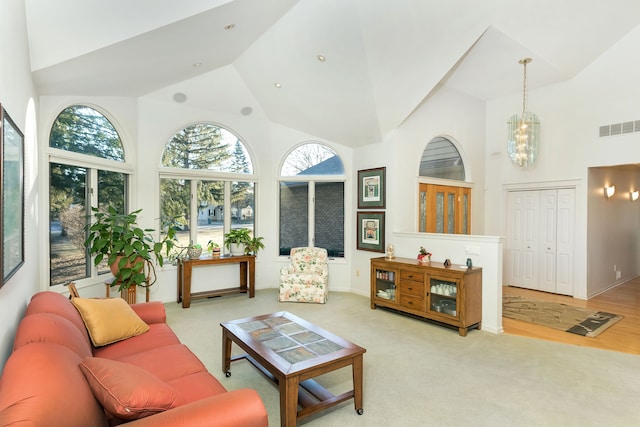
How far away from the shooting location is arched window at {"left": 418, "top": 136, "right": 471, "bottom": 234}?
591 centimetres

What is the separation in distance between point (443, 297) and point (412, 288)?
0.43 m

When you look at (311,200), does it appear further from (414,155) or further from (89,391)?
(89,391)

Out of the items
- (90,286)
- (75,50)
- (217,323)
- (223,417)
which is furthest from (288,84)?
(223,417)

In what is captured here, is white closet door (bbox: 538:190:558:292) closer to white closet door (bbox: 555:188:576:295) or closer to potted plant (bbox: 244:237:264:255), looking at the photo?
white closet door (bbox: 555:188:576:295)

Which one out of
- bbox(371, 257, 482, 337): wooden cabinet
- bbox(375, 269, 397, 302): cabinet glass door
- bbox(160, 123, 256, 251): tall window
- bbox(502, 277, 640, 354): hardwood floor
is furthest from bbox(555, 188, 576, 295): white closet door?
bbox(160, 123, 256, 251): tall window

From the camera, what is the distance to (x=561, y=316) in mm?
4773

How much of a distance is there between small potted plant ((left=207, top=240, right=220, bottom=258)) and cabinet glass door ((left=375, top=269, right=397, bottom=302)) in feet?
8.14

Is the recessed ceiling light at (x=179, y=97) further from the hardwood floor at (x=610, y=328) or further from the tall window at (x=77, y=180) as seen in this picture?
the hardwood floor at (x=610, y=328)

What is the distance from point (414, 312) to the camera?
4531 millimetres

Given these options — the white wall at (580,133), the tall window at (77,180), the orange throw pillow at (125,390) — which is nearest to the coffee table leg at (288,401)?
the orange throw pillow at (125,390)

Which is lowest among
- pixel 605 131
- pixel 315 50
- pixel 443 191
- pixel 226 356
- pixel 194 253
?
pixel 226 356

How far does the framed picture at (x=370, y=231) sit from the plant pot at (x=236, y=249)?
1.93 metres

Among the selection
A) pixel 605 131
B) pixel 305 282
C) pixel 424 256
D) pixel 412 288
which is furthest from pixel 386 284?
pixel 605 131

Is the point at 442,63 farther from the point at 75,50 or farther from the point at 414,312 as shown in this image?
the point at 75,50
